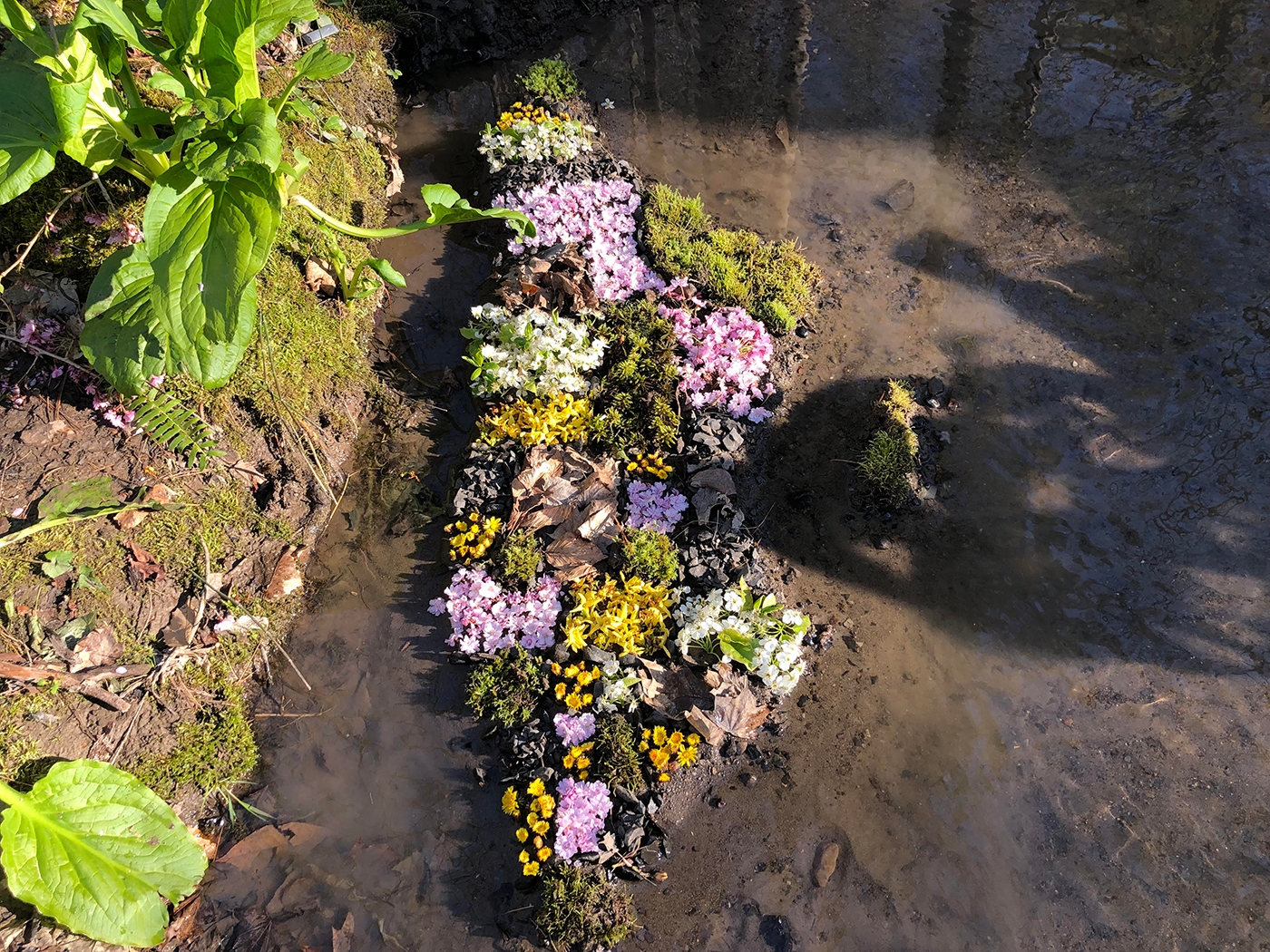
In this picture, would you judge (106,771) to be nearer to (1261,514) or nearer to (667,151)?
(667,151)

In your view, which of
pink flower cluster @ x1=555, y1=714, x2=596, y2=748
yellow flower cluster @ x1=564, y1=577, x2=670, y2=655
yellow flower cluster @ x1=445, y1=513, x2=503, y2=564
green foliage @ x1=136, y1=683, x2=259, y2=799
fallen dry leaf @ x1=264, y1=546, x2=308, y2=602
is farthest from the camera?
yellow flower cluster @ x1=445, y1=513, x2=503, y2=564

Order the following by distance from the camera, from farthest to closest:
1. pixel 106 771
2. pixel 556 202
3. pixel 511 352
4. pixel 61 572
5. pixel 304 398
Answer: pixel 556 202, pixel 511 352, pixel 304 398, pixel 61 572, pixel 106 771

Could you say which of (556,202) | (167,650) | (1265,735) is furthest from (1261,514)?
(167,650)

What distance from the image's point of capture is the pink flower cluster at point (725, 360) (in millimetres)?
5934

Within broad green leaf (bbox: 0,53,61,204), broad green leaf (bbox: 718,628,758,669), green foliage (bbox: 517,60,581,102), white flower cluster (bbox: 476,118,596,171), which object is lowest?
broad green leaf (bbox: 718,628,758,669)

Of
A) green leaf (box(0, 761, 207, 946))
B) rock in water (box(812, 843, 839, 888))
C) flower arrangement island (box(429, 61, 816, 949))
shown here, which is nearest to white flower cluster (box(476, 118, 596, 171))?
flower arrangement island (box(429, 61, 816, 949))

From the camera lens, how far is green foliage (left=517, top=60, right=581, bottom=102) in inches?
309

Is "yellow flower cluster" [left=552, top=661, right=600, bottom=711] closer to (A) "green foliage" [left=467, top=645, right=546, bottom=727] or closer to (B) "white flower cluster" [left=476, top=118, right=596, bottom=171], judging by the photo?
(A) "green foliage" [left=467, top=645, right=546, bottom=727]

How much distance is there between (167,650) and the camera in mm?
4496

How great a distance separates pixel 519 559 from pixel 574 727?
1.21 meters

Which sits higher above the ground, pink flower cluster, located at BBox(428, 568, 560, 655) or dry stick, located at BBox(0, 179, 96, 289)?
dry stick, located at BBox(0, 179, 96, 289)

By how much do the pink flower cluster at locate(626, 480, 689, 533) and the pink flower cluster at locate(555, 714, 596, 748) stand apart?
142 centimetres

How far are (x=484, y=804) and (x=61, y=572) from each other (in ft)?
9.57

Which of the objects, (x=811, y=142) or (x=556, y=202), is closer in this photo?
(x=556, y=202)
